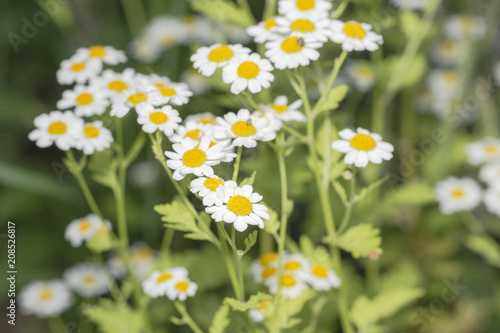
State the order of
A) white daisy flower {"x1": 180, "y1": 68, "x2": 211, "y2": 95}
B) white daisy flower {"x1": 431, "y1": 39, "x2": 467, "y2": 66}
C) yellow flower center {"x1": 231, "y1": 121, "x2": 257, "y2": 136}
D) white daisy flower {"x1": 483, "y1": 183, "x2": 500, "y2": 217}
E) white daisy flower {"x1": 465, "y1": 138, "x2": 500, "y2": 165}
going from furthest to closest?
1. white daisy flower {"x1": 431, "y1": 39, "x2": 467, "y2": 66}
2. white daisy flower {"x1": 180, "y1": 68, "x2": 211, "y2": 95}
3. white daisy flower {"x1": 465, "y1": 138, "x2": 500, "y2": 165}
4. white daisy flower {"x1": 483, "y1": 183, "x2": 500, "y2": 217}
5. yellow flower center {"x1": 231, "y1": 121, "x2": 257, "y2": 136}

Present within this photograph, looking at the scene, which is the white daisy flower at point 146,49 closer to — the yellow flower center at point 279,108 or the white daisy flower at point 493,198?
the yellow flower center at point 279,108

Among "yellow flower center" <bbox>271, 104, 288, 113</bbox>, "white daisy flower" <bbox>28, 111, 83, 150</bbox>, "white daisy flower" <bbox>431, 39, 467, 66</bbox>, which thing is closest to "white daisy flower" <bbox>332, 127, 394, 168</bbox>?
"yellow flower center" <bbox>271, 104, 288, 113</bbox>

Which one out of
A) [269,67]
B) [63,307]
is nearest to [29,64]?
[63,307]

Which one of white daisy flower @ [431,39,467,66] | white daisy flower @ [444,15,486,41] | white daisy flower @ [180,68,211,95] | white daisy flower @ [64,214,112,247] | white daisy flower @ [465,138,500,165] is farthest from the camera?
white daisy flower @ [431,39,467,66]

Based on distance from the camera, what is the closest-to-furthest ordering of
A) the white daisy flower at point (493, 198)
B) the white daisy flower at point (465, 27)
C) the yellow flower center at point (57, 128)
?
the yellow flower center at point (57, 128) → the white daisy flower at point (493, 198) → the white daisy flower at point (465, 27)

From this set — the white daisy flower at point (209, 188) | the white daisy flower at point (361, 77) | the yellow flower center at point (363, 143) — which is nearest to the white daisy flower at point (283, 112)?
the yellow flower center at point (363, 143)

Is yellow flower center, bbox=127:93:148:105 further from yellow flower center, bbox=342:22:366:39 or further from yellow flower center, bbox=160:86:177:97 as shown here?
yellow flower center, bbox=342:22:366:39

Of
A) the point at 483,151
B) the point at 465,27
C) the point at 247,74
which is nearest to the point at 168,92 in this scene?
the point at 247,74
